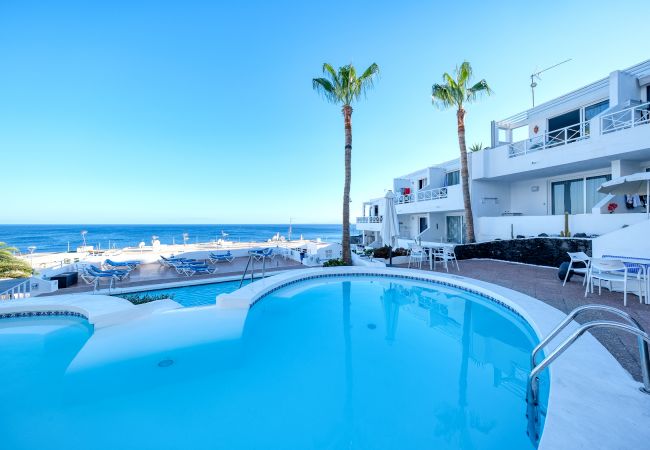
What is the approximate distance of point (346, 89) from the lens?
11.4 meters

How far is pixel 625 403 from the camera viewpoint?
2285 mm

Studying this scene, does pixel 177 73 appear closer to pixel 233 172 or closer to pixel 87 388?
pixel 87 388

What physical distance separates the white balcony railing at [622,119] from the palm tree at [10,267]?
2513cm

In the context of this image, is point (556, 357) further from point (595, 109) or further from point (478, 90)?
point (595, 109)

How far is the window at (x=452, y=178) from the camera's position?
18.4m

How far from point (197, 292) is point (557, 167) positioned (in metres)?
15.9

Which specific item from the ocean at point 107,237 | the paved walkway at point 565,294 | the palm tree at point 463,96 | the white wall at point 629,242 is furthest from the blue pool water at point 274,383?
the ocean at point 107,237

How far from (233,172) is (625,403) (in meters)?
39.7

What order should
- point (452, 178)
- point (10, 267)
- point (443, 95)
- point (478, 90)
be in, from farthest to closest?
point (452, 178)
point (443, 95)
point (478, 90)
point (10, 267)

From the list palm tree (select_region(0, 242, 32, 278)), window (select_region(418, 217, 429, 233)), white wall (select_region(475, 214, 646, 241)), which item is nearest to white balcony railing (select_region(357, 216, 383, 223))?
window (select_region(418, 217, 429, 233))

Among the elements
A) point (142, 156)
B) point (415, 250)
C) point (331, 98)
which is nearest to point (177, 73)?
point (331, 98)

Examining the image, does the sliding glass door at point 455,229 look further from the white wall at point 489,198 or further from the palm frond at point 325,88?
the palm frond at point 325,88

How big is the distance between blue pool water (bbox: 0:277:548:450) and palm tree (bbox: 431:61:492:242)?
25.5 feet

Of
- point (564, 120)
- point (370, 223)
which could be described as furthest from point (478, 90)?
point (370, 223)
